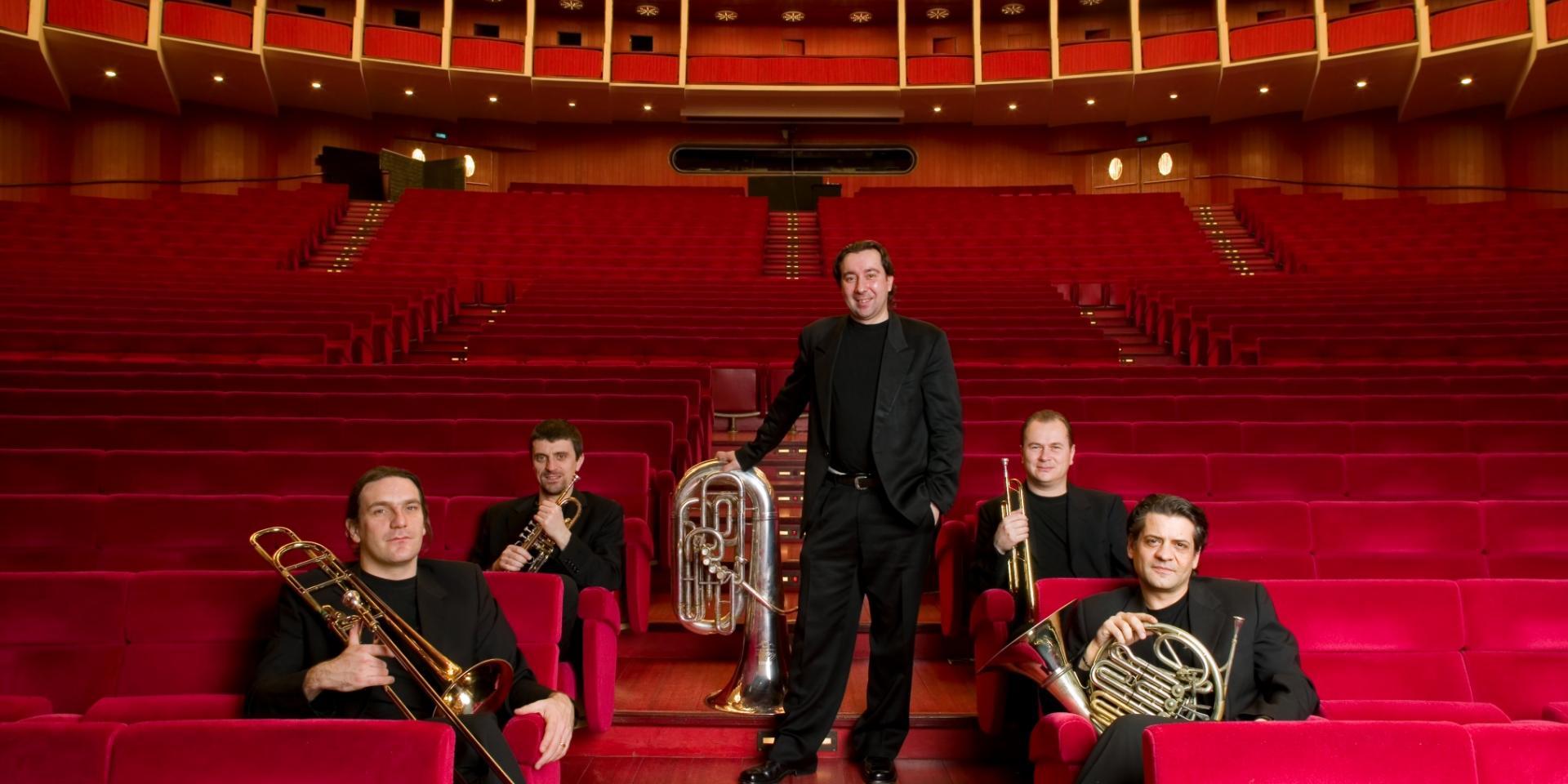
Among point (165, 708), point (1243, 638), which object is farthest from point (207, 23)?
point (1243, 638)

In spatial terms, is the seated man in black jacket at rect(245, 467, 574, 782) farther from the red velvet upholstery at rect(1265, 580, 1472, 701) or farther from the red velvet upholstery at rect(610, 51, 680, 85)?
the red velvet upholstery at rect(610, 51, 680, 85)

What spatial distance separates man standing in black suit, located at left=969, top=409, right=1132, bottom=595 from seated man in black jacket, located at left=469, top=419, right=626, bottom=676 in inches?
30.5

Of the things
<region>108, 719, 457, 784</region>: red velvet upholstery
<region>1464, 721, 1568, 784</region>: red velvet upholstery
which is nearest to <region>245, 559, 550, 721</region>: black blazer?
<region>108, 719, 457, 784</region>: red velvet upholstery

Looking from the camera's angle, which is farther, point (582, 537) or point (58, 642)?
point (582, 537)

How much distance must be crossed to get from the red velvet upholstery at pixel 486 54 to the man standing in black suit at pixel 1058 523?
1062 cm

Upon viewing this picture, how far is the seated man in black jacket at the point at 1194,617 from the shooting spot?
1.53 m

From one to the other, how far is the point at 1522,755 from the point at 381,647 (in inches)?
55.7

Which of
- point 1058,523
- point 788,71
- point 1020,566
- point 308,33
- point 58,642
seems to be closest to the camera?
point 58,642

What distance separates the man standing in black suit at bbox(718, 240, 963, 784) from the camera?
1.88 meters

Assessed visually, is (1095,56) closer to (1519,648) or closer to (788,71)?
(788,71)

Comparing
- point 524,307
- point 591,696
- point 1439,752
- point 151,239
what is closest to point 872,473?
point 591,696

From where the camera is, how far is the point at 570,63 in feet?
38.5

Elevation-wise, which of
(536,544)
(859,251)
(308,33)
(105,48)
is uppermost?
(308,33)

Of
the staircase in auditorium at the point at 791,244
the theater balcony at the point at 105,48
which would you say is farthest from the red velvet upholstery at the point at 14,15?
the staircase in auditorium at the point at 791,244
